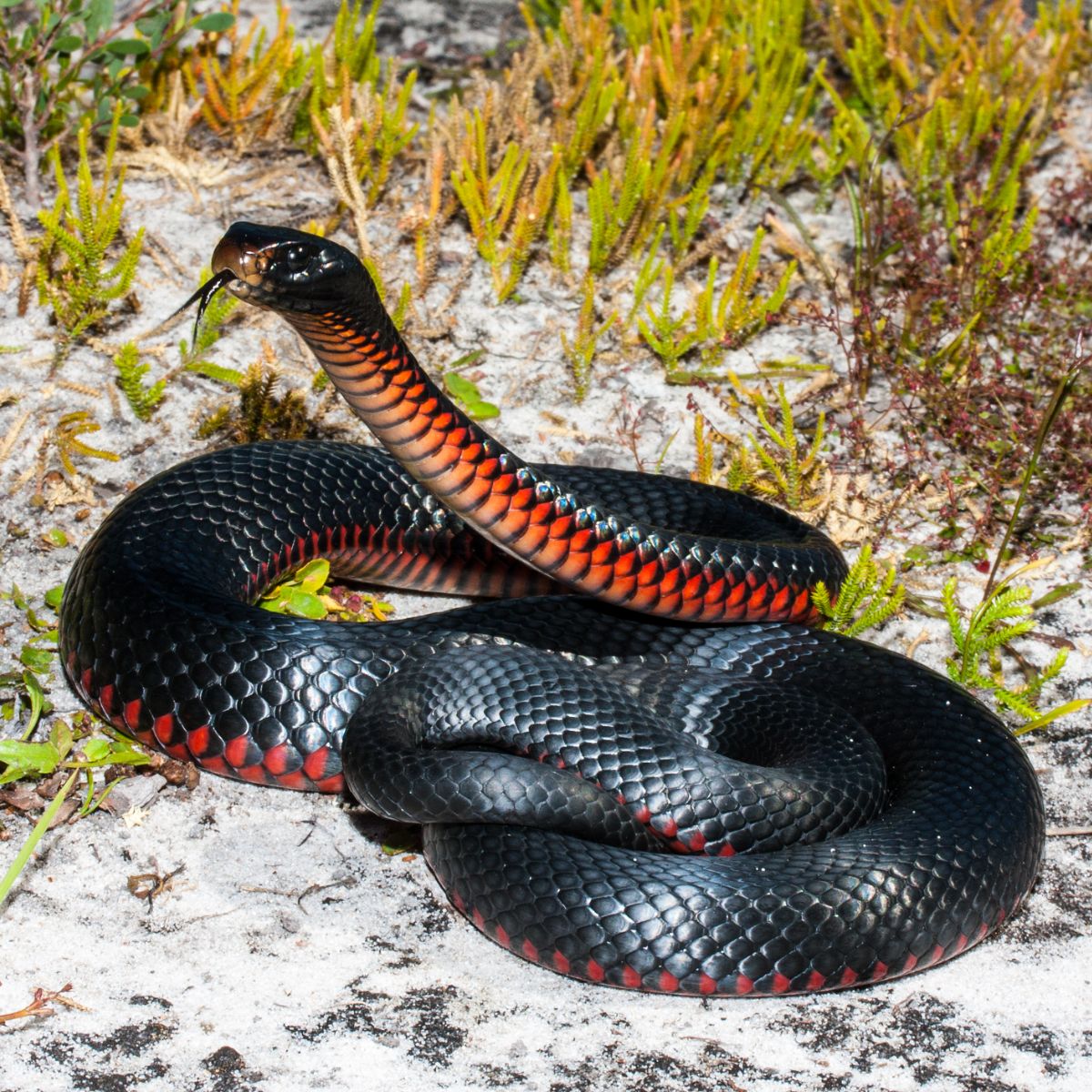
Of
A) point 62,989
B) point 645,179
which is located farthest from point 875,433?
point 62,989

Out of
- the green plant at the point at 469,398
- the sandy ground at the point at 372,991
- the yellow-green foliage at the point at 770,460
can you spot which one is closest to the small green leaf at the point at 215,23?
the green plant at the point at 469,398

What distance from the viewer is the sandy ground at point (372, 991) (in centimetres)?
272

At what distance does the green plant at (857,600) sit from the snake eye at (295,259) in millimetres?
1904

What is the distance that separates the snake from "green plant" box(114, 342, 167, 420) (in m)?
0.68

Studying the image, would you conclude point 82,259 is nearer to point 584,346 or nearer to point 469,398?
point 469,398

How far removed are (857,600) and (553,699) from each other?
125 centimetres

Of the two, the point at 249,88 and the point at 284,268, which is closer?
the point at 284,268

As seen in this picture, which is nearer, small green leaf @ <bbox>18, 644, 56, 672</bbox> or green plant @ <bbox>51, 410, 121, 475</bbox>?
small green leaf @ <bbox>18, 644, 56, 672</bbox>

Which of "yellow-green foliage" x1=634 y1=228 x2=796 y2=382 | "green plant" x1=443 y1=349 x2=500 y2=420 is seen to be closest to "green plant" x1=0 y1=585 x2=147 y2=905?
"green plant" x1=443 y1=349 x2=500 y2=420

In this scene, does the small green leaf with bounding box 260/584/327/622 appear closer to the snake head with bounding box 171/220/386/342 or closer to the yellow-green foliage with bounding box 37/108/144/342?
Answer: the snake head with bounding box 171/220/386/342

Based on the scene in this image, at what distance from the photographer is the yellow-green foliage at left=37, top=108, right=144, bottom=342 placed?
4938mm

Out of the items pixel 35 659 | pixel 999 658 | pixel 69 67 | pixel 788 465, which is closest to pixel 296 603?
pixel 35 659

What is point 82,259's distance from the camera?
4.99m

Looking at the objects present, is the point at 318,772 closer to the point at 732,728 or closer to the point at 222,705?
the point at 222,705
